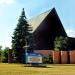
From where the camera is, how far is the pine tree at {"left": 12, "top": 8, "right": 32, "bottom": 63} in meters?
42.3

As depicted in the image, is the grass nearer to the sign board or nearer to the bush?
the sign board

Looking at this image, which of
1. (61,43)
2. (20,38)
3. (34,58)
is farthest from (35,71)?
(61,43)

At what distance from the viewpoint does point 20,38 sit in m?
43.2

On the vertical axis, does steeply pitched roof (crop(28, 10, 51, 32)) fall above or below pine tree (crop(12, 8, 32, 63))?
above

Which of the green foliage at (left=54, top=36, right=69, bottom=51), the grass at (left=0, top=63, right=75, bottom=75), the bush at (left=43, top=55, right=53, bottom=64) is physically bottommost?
the grass at (left=0, top=63, right=75, bottom=75)

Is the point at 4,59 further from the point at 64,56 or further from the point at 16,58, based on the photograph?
the point at 64,56

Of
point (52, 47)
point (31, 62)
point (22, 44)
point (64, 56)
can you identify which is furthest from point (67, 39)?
point (31, 62)

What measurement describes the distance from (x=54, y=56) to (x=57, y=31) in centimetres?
1365

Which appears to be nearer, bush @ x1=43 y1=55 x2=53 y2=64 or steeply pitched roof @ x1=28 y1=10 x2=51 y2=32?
bush @ x1=43 y1=55 x2=53 y2=64

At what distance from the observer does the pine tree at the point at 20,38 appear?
42.3m

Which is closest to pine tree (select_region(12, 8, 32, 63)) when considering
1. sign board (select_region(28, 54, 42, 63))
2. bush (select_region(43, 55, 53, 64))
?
bush (select_region(43, 55, 53, 64))

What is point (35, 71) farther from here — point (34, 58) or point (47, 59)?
point (47, 59)

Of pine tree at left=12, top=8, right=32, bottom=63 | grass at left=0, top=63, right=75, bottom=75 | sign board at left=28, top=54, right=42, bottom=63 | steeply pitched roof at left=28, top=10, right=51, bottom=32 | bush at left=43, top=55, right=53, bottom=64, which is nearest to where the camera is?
grass at left=0, top=63, right=75, bottom=75

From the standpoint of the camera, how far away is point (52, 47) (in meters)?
54.6
